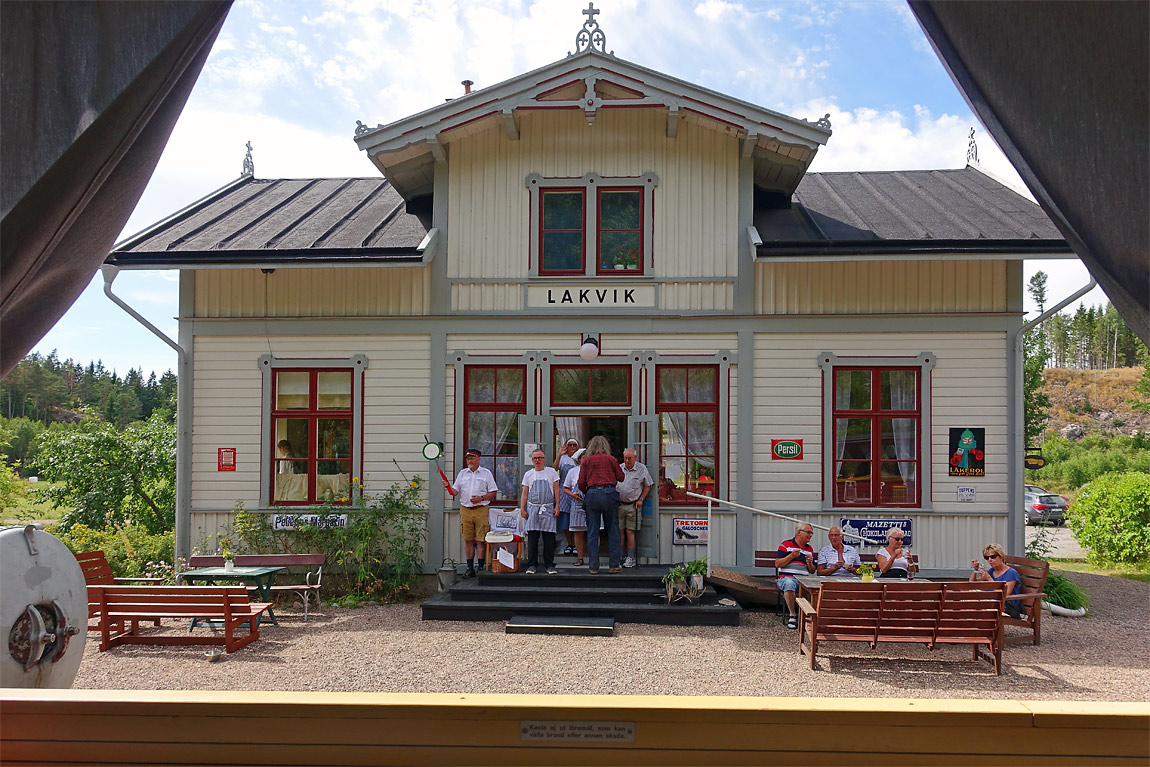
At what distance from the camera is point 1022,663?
7449 millimetres

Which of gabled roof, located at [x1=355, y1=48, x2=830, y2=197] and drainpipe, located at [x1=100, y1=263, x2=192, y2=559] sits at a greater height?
gabled roof, located at [x1=355, y1=48, x2=830, y2=197]

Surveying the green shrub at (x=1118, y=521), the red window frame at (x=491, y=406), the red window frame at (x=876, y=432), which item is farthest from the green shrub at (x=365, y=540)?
the green shrub at (x=1118, y=521)

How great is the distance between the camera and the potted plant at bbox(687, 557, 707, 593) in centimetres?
905

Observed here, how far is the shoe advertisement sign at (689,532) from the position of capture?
400 inches

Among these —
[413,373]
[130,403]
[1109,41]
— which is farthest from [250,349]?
[130,403]

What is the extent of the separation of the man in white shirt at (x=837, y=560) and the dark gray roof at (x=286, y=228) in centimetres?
600

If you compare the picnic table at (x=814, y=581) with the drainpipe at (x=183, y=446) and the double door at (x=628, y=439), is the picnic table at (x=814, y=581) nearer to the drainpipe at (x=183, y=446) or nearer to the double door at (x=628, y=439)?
the double door at (x=628, y=439)

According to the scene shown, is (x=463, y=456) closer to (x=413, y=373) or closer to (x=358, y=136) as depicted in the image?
(x=413, y=373)

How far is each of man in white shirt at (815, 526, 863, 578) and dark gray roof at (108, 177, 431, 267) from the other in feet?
19.7

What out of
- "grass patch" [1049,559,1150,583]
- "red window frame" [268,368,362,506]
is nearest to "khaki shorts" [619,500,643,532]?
"red window frame" [268,368,362,506]

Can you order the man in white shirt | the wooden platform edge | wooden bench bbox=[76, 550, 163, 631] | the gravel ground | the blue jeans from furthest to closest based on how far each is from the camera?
1. the blue jeans
2. the man in white shirt
3. wooden bench bbox=[76, 550, 163, 631]
4. the gravel ground
5. the wooden platform edge

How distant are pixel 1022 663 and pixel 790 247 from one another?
514 centimetres

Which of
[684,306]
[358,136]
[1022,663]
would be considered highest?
[358,136]

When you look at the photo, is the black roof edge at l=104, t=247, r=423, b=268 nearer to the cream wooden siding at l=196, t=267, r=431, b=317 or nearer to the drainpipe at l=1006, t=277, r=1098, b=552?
the cream wooden siding at l=196, t=267, r=431, b=317
